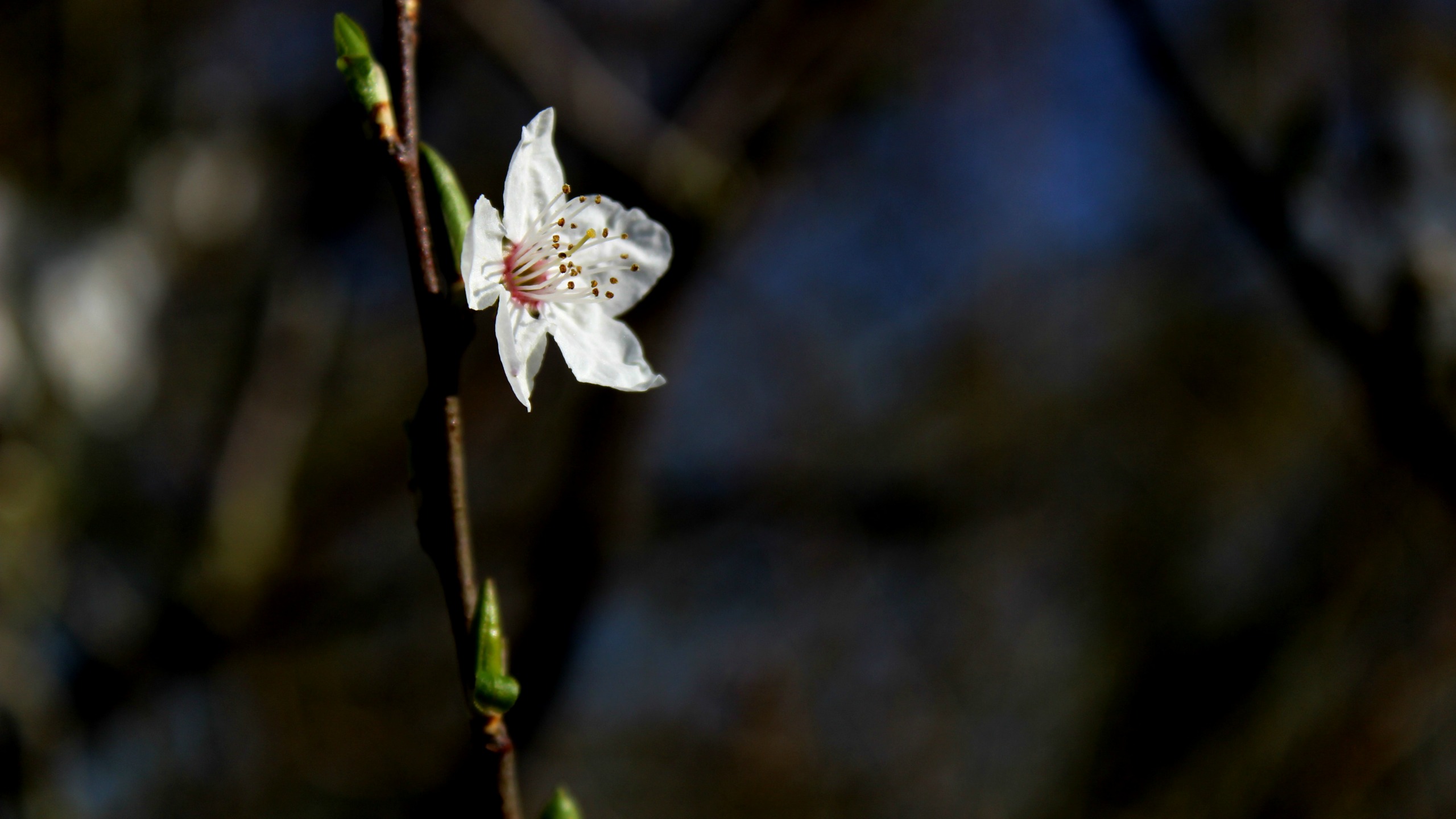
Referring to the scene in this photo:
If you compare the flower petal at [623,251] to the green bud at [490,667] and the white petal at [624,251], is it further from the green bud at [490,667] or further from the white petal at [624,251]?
the green bud at [490,667]

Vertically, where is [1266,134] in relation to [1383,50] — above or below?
below

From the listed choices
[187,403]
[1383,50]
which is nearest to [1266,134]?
[1383,50]

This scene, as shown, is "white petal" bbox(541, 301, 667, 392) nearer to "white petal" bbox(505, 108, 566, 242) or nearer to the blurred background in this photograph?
"white petal" bbox(505, 108, 566, 242)

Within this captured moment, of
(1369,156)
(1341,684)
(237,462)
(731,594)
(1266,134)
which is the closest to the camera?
(1369,156)

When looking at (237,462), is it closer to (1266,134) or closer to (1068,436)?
(1266,134)

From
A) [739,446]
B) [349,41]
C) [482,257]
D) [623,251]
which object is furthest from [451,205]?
[739,446]

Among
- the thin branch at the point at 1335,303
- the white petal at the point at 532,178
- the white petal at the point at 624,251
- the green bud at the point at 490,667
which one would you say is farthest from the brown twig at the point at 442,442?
the thin branch at the point at 1335,303

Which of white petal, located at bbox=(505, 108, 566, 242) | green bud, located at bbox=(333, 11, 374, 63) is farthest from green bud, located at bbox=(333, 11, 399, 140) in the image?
white petal, located at bbox=(505, 108, 566, 242)
